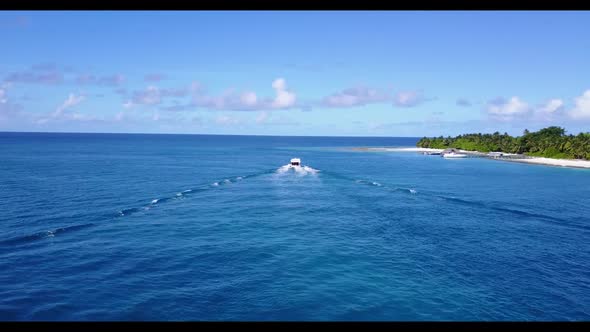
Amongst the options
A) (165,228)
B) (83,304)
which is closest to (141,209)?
(165,228)

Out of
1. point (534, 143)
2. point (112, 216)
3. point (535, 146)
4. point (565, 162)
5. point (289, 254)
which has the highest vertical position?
point (534, 143)

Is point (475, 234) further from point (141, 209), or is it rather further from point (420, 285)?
point (141, 209)

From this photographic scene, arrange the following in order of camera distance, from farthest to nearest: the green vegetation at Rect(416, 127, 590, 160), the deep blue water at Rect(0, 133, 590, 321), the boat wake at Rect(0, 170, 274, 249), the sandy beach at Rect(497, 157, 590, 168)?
the green vegetation at Rect(416, 127, 590, 160)
the sandy beach at Rect(497, 157, 590, 168)
the boat wake at Rect(0, 170, 274, 249)
the deep blue water at Rect(0, 133, 590, 321)

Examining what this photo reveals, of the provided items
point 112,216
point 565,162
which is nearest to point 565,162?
point 565,162

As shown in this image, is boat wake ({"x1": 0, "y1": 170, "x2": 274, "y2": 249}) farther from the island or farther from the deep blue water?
the island

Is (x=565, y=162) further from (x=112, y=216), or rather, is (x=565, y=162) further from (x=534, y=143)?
(x=112, y=216)

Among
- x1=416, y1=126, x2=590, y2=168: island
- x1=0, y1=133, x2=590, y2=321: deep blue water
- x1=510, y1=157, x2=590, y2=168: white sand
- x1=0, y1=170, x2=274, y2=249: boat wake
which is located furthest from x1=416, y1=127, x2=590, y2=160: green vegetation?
x1=0, y1=170, x2=274, y2=249: boat wake
